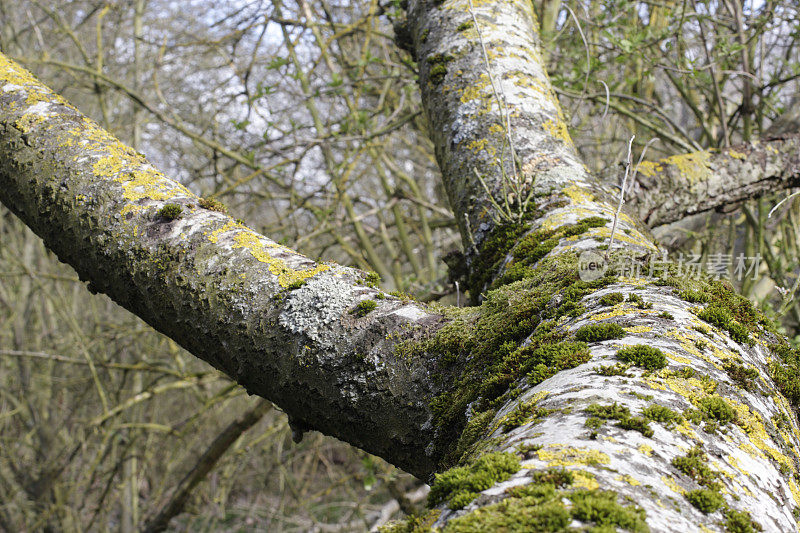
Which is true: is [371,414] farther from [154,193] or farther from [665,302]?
[154,193]

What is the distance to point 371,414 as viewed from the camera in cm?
112

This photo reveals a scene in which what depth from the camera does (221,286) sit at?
123 cm

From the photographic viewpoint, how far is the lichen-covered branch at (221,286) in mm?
1133

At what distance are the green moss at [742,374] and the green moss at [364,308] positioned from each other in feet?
2.13

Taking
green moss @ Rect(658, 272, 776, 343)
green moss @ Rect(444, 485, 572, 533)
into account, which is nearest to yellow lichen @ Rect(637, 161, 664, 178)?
green moss @ Rect(658, 272, 776, 343)

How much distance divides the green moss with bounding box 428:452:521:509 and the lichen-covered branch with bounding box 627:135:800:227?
4.66 feet

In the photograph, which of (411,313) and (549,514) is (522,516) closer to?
(549,514)

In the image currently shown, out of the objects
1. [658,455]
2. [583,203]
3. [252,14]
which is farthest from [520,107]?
[252,14]

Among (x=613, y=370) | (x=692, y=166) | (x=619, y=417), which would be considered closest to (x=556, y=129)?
(x=692, y=166)

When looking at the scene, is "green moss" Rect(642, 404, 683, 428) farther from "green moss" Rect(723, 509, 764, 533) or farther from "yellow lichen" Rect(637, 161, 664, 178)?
"yellow lichen" Rect(637, 161, 664, 178)

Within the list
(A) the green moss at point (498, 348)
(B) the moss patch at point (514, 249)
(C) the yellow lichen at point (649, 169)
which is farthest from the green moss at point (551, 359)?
(C) the yellow lichen at point (649, 169)

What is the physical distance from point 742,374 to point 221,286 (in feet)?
3.28

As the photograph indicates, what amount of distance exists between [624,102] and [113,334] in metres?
4.52

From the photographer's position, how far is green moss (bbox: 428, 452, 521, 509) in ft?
2.50
